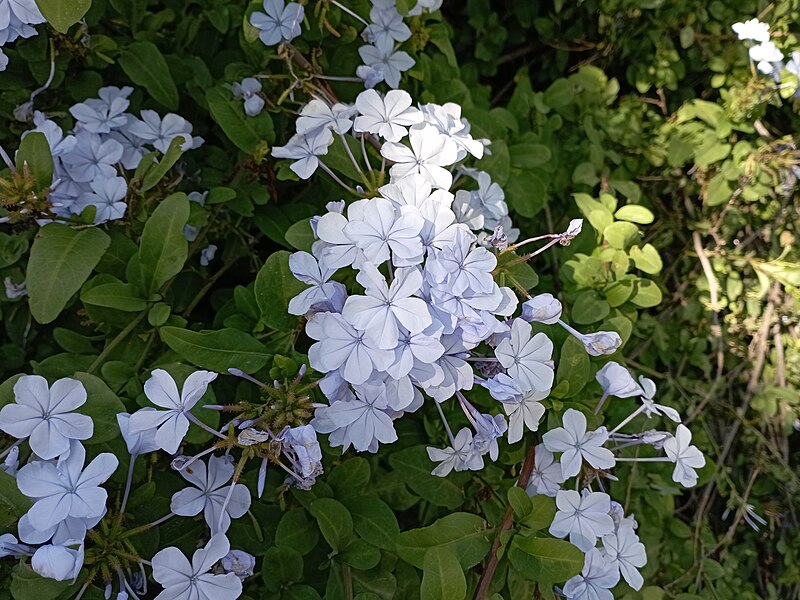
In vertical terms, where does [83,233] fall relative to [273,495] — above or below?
above

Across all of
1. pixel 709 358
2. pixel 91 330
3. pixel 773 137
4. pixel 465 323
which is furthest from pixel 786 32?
pixel 91 330

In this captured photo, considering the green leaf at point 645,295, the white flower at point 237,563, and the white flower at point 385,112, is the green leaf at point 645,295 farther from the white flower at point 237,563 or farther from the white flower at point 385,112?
the white flower at point 237,563

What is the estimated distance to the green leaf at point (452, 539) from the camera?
90 cm

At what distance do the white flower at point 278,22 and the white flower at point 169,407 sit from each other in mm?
590

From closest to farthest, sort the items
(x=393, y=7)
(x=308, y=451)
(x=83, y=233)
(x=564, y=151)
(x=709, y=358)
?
(x=308, y=451)
(x=83, y=233)
(x=393, y=7)
(x=564, y=151)
(x=709, y=358)

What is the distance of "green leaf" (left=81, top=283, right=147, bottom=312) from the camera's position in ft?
3.16

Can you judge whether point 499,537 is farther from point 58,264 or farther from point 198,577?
point 58,264

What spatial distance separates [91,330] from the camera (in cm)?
122

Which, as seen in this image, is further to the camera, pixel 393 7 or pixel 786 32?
pixel 786 32

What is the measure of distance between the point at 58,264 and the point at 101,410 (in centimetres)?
22

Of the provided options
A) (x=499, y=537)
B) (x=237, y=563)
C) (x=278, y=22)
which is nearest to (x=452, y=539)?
(x=499, y=537)

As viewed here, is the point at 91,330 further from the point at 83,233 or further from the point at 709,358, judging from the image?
the point at 709,358

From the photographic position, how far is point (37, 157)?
946 millimetres

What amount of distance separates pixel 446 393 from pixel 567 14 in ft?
4.26
